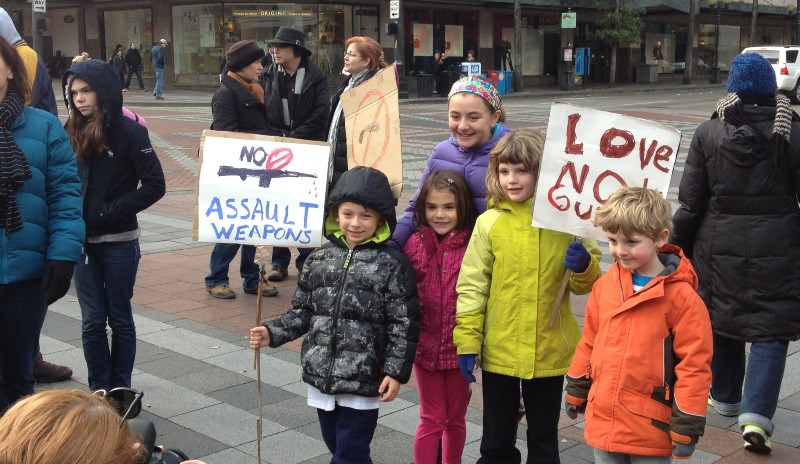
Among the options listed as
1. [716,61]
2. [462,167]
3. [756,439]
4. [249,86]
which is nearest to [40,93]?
[249,86]

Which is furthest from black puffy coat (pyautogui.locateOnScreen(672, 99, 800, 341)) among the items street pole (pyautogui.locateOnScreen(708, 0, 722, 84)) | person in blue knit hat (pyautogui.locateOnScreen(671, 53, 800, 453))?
street pole (pyautogui.locateOnScreen(708, 0, 722, 84))

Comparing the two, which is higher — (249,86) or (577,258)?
(249,86)

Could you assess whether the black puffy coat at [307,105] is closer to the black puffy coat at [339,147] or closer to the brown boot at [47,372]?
the black puffy coat at [339,147]

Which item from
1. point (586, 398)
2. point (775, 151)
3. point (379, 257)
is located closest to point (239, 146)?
point (379, 257)

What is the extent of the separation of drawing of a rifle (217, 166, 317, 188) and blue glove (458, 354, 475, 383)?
99 centimetres

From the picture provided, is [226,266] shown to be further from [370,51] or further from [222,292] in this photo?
[370,51]

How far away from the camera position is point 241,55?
696 centimetres

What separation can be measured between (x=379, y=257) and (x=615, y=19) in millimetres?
37753

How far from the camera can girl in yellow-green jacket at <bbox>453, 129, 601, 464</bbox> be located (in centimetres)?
366

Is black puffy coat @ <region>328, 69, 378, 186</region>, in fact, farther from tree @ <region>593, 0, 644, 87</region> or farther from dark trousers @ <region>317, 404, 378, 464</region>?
tree @ <region>593, 0, 644, 87</region>

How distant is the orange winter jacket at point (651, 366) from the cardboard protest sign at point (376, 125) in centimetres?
129

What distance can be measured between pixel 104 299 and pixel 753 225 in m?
3.13

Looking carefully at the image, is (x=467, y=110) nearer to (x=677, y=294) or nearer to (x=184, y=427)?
(x=677, y=294)

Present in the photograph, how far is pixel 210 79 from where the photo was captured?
34.7m
